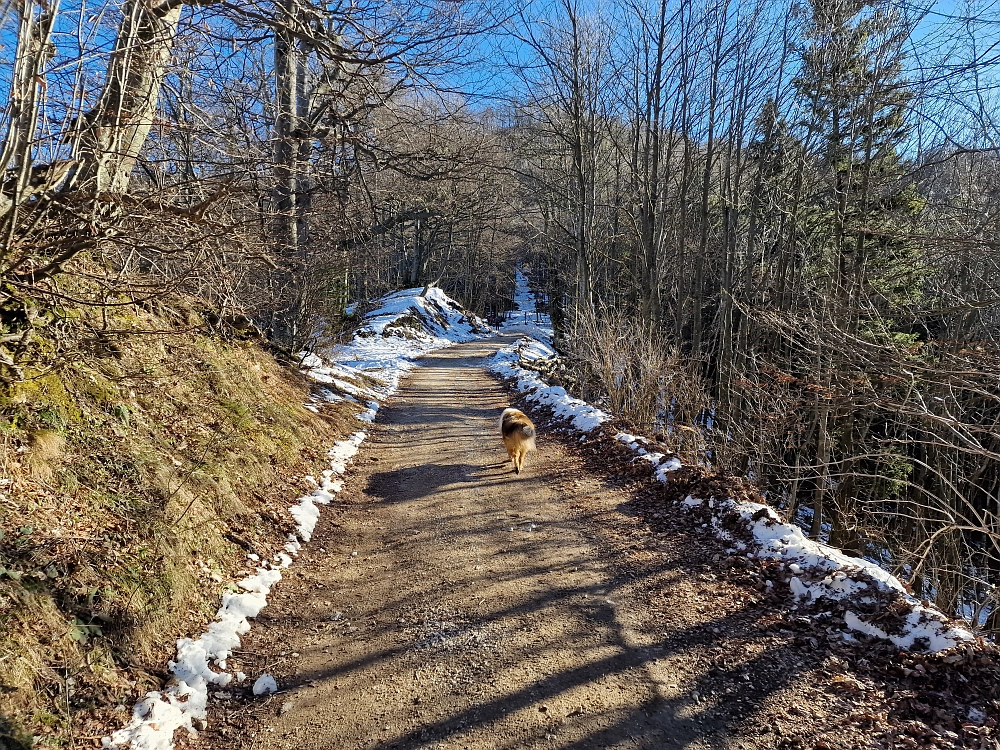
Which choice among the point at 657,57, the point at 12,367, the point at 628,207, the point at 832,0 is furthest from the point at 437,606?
the point at 628,207

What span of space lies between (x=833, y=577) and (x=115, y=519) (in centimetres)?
527

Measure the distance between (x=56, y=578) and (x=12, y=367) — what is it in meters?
1.71

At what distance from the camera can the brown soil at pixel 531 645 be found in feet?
9.26

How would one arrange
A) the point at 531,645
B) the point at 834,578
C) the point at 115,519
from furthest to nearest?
the point at 834,578
the point at 115,519
the point at 531,645

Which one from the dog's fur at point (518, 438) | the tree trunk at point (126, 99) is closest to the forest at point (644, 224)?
the tree trunk at point (126, 99)

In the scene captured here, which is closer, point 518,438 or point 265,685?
point 265,685

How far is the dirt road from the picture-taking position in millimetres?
2842

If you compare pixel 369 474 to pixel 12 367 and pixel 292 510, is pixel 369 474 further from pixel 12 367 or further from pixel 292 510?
pixel 12 367

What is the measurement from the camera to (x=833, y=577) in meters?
4.00

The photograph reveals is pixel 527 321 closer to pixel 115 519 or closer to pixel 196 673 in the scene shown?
pixel 115 519

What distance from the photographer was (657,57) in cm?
1441

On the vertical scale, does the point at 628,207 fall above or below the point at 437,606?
above

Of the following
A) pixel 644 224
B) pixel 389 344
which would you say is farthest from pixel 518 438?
pixel 389 344

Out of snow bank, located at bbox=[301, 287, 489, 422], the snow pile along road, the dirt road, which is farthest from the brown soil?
snow bank, located at bbox=[301, 287, 489, 422]
